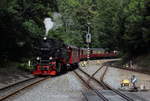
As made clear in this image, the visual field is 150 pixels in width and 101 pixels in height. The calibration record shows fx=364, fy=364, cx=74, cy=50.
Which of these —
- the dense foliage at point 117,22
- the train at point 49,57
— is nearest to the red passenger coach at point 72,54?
the train at point 49,57

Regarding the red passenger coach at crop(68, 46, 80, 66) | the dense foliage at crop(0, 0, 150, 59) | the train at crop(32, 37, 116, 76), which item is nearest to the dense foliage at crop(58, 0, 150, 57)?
the dense foliage at crop(0, 0, 150, 59)

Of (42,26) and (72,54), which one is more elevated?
(42,26)

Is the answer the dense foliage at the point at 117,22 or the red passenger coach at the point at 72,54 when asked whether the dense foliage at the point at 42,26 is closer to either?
the dense foliage at the point at 117,22

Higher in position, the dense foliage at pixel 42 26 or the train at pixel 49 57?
the dense foliage at pixel 42 26

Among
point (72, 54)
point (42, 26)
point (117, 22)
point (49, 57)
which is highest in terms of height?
point (117, 22)

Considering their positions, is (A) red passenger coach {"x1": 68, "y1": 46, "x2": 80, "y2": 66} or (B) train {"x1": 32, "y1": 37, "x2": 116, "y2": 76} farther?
(A) red passenger coach {"x1": 68, "y1": 46, "x2": 80, "y2": 66}

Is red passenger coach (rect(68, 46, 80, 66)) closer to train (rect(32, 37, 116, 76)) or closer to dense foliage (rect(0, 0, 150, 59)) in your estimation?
dense foliage (rect(0, 0, 150, 59))

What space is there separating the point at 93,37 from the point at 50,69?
221 feet

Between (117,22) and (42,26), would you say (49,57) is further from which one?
(117,22)

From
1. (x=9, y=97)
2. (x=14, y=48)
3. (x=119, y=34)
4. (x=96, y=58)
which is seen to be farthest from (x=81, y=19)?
(x=9, y=97)

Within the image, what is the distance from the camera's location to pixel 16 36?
111 ft

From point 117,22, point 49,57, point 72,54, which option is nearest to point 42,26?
point 72,54

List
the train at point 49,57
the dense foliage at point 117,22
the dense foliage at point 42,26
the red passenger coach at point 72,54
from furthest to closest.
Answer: the dense foliage at point 117,22 < the red passenger coach at point 72,54 < the dense foliage at point 42,26 < the train at point 49,57

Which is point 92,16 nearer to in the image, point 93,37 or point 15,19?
point 93,37
